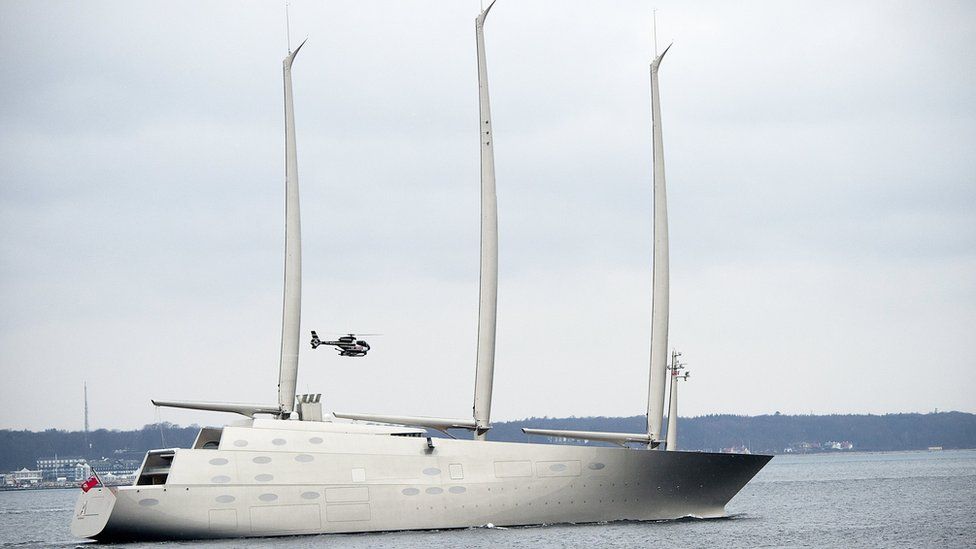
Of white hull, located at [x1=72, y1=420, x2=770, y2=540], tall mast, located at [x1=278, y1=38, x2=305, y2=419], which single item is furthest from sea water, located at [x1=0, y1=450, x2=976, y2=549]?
tall mast, located at [x1=278, y1=38, x2=305, y2=419]

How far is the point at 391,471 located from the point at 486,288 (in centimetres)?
671

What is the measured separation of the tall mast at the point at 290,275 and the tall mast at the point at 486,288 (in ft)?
19.5

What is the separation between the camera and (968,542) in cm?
4241

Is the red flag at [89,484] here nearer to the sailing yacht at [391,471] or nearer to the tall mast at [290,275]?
the sailing yacht at [391,471]

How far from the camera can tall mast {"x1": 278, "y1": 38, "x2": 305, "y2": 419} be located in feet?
143

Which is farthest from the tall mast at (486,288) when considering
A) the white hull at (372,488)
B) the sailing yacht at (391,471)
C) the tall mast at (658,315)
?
the tall mast at (658,315)

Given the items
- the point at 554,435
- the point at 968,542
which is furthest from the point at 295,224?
the point at 968,542

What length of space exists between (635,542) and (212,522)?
12548 mm

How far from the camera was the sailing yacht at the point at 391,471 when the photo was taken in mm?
40375

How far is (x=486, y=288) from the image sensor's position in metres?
44.2

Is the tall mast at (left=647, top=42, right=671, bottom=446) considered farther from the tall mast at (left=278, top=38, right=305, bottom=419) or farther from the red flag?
the red flag

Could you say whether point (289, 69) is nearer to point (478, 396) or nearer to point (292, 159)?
point (292, 159)

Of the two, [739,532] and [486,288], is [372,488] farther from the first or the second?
[739,532]

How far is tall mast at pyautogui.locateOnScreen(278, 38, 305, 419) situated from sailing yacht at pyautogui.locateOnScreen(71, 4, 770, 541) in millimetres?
43
